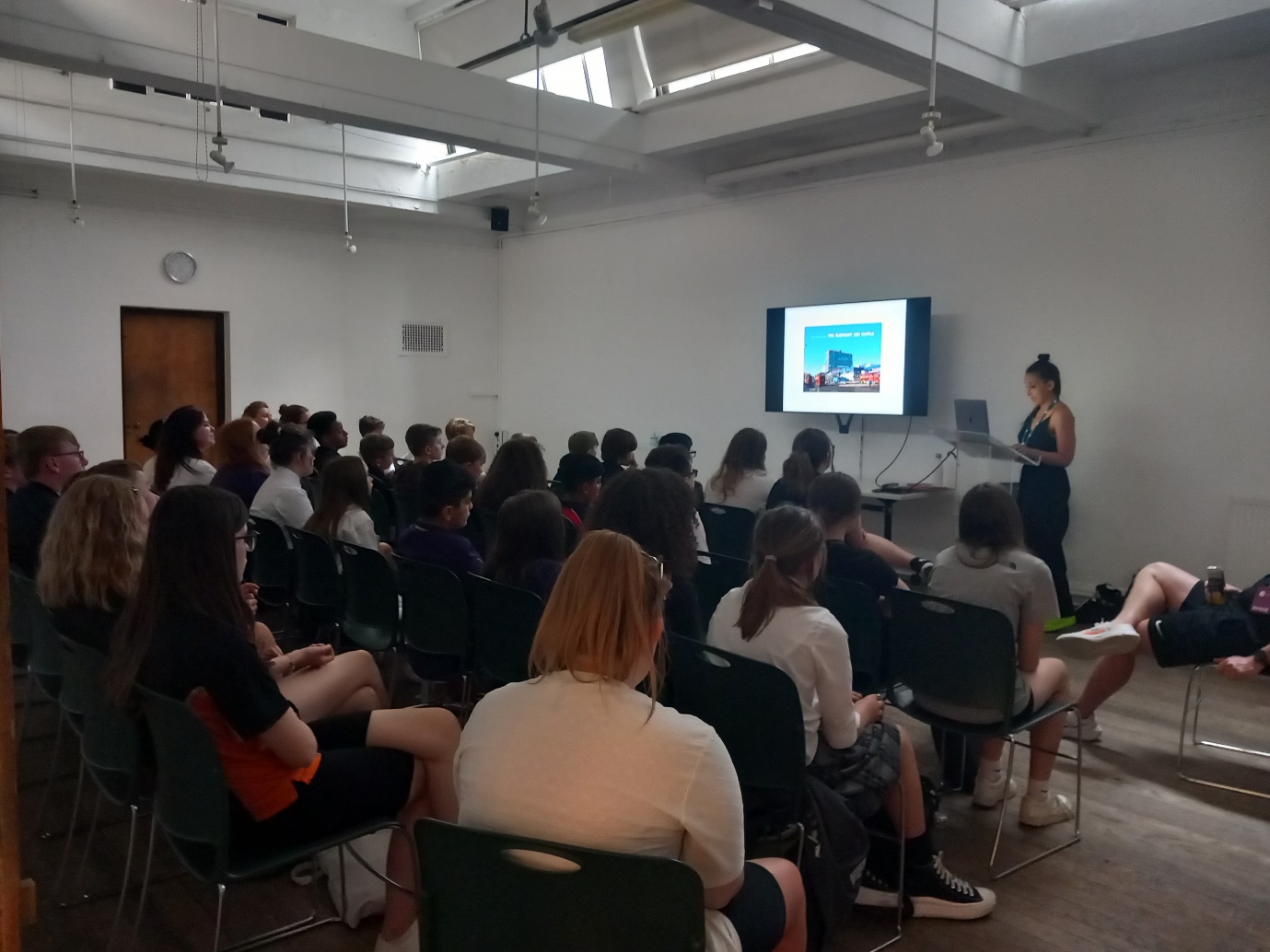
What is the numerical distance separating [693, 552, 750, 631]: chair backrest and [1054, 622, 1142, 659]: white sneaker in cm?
117

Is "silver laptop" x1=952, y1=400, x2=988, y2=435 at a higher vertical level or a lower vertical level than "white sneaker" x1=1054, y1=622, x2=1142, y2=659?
higher

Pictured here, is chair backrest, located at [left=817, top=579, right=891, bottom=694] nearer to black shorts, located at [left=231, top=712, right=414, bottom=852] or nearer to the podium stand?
black shorts, located at [left=231, top=712, right=414, bottom=852]

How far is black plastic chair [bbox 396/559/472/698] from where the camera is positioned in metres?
3.24

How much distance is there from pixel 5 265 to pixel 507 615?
6.87m

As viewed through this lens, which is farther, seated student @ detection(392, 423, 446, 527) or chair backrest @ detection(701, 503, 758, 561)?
seated student @ detection(392, 423, 446, 527)

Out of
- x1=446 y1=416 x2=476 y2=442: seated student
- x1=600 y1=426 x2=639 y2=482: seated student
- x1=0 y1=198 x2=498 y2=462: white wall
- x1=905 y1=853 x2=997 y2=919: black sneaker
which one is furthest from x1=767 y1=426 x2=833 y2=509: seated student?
x1=0 y1=198 x2=498 y2=462: white wall

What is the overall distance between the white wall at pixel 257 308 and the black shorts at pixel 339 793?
6.36 metres

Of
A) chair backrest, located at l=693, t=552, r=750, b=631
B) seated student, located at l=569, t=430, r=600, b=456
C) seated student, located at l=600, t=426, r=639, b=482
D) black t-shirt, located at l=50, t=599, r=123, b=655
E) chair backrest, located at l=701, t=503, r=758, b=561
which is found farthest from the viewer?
seated student, located at l=569, t=430, r=600, b=456

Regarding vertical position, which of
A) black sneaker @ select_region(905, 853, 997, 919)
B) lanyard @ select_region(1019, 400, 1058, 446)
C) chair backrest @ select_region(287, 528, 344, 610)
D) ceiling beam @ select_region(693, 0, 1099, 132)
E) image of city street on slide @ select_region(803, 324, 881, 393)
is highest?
ceiling beam @ select_region(693, 0, 1099, 132)

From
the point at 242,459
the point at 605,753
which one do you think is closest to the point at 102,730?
the point at 605,753

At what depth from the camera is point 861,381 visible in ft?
22.9

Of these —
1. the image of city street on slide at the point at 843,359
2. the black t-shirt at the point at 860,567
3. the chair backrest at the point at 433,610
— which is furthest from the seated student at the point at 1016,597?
the image of city street on slide at the point at 843,359

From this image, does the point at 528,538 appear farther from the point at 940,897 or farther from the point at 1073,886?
the point at 1073,886

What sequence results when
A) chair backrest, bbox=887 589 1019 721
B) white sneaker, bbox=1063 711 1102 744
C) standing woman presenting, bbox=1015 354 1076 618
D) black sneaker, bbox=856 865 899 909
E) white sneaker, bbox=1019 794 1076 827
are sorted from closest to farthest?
black sneaker, bbox=856 865 899 909 → chair backrest, bbox=887 589 1019 721 → white sneaker, bbox=1019 794 1076 827 → white sneaker, bbox=1063 711 1102 744 → standing woman presenting, bbox=1015 354 1076 618
